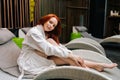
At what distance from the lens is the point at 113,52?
13.7 feet

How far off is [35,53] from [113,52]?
7.10ft

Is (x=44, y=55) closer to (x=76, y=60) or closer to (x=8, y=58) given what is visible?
(x=76, y=60)

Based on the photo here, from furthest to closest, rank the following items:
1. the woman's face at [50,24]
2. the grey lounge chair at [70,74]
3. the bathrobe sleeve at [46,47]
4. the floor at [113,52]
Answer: the floor at [113,52]
the woman's face at [50,24]
the bathrobe sleeve at [46,47]
the grey lounge chair at [70,74]

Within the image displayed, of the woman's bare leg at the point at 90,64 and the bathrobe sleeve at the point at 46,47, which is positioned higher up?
the bathrobe sleeve at the point at 46,47

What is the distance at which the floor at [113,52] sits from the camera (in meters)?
3.91

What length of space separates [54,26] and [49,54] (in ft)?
1.51

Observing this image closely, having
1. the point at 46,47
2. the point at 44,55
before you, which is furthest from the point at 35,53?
the point at 46,47

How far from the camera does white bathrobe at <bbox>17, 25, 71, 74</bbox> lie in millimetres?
2328

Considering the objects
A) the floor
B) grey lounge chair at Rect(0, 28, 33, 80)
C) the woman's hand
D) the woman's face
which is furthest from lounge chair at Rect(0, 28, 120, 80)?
the floor

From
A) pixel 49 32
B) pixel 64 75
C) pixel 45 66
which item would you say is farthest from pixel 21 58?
pixel 64 75

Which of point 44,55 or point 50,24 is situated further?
point 50,24

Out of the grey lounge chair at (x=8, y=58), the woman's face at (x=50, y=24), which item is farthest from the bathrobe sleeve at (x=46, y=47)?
the grey lounge chair at (x=8, y=58)

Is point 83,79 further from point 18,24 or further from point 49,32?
point 18,24

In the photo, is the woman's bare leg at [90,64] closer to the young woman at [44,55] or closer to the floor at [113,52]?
the young woman at [44,55]
